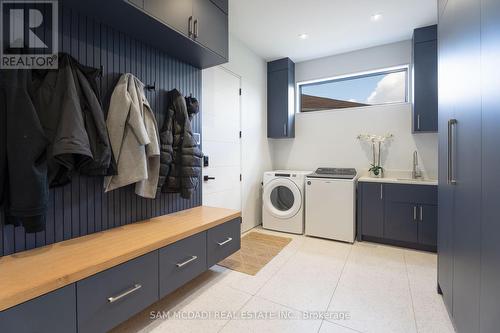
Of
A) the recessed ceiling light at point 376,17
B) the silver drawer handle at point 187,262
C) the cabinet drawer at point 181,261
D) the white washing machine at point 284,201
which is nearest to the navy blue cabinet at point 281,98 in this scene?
the white washing machine at point 284,201

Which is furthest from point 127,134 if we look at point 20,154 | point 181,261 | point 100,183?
point 181,261

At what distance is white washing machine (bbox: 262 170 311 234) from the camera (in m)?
3.36

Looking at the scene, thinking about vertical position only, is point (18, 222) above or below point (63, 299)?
above

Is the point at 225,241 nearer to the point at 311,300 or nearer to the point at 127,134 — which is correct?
the point at 311,300

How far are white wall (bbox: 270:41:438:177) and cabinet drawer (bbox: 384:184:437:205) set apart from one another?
0.54 metres

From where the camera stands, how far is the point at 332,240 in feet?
10.3

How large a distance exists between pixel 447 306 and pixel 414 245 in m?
1.37

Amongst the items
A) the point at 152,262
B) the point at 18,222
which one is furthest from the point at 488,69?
the point at 18,222

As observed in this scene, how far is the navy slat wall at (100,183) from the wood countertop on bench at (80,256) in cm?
7

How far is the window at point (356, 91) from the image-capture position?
3332 mm

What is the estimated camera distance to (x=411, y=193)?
2771 mm

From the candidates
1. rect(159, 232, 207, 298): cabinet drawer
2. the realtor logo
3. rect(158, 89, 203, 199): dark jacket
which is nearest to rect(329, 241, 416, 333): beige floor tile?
rect(159, 232, 207, 298): cabinet drawer

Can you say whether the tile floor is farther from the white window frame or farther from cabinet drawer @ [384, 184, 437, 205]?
the white window frame

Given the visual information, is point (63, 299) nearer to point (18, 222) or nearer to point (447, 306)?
point (18, 222)
